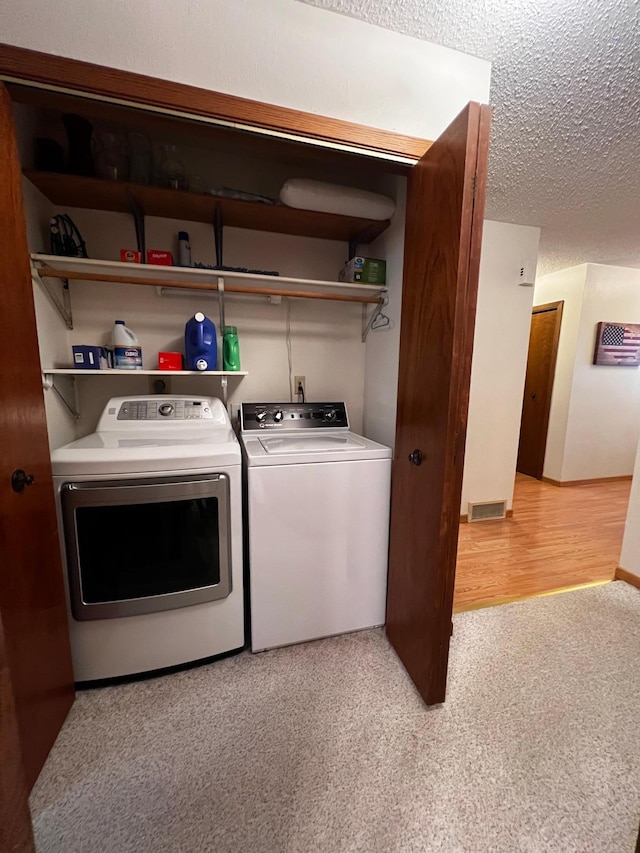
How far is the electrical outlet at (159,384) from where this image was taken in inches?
72.4

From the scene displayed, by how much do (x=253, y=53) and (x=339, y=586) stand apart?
2.02m

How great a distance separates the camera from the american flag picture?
373cm

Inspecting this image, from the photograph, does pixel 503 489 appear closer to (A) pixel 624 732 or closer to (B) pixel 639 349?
(A) pixel 624 732

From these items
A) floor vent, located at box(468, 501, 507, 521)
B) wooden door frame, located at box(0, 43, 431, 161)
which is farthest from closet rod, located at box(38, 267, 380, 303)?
floor vent, located at box(468, 501, 507, 521)

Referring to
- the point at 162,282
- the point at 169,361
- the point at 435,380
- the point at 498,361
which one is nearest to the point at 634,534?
the point at 498,361

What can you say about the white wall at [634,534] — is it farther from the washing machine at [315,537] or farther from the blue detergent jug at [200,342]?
the blue detergent jug at [200,342]

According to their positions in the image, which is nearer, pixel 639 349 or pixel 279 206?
pixel 279 206

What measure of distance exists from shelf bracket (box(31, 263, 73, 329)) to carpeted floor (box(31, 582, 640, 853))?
5.43 ft

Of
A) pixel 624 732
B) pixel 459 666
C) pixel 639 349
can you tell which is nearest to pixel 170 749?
pixel 459 666

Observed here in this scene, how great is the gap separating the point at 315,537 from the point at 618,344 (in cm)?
434

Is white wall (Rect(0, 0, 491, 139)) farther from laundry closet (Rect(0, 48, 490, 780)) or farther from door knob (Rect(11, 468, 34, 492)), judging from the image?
door knob (Rect(11, 468, 34, 492))

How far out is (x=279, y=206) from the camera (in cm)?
159

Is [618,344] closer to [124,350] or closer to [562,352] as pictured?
[562,352]

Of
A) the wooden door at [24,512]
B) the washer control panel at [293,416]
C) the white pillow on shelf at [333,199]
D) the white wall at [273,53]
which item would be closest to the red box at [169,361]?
the washer control panel at [293,416]
